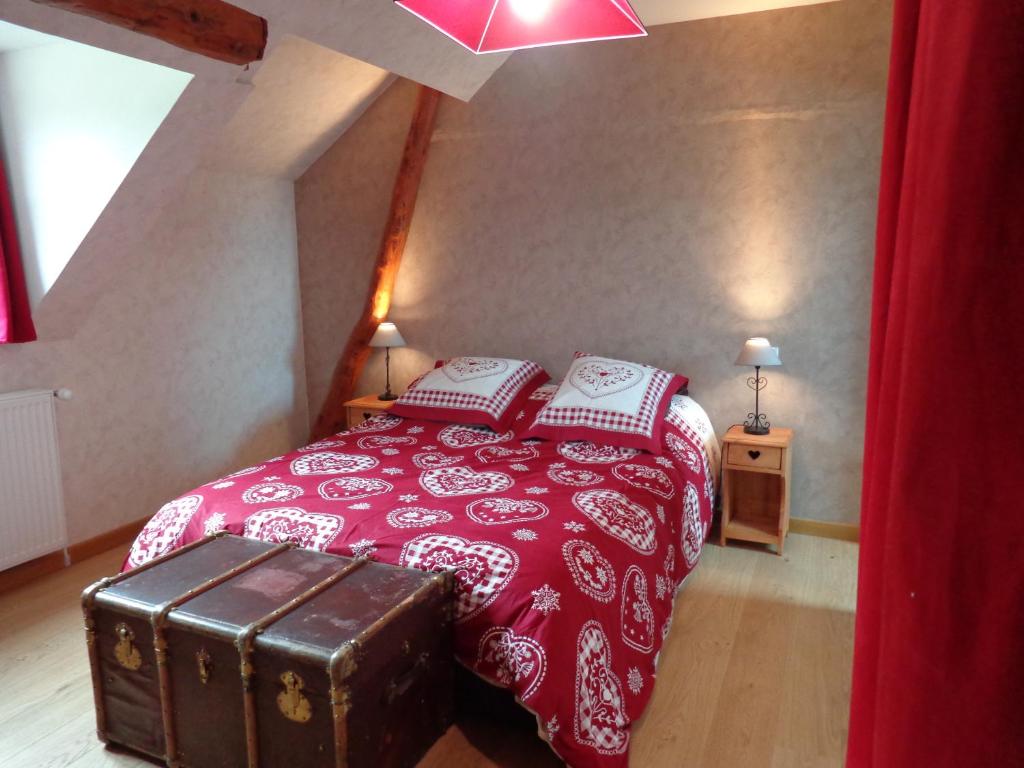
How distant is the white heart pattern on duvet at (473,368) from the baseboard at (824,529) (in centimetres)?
167

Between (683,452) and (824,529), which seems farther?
(824,529)

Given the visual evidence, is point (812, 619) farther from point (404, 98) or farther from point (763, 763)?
point (404, 98)

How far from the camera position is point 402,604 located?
1.77 m

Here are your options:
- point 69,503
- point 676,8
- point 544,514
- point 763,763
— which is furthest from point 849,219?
point 69,503

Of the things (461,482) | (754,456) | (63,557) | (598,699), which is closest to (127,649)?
(461,482)

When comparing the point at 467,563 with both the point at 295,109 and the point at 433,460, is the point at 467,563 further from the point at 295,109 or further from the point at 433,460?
the point at 295,109

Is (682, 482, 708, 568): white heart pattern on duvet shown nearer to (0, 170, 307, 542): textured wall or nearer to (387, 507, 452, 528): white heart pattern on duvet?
(387, 507, 452, 528): white heart pattern on duvet

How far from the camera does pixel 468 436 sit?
3326 mm

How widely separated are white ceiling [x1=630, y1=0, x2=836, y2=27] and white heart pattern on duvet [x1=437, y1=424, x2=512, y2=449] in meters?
2.12

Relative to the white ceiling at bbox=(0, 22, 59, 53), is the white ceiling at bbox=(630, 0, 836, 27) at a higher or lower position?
higher

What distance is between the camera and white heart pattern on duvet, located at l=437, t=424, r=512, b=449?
3213 mm

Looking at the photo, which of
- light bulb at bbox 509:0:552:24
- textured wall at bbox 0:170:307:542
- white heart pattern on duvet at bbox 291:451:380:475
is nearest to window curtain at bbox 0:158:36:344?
textured wall at bbox 0:170:307:542

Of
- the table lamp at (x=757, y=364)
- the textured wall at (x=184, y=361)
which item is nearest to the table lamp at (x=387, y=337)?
the textured wall at (x=184, y=361)

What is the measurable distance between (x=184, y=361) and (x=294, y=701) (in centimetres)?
263
